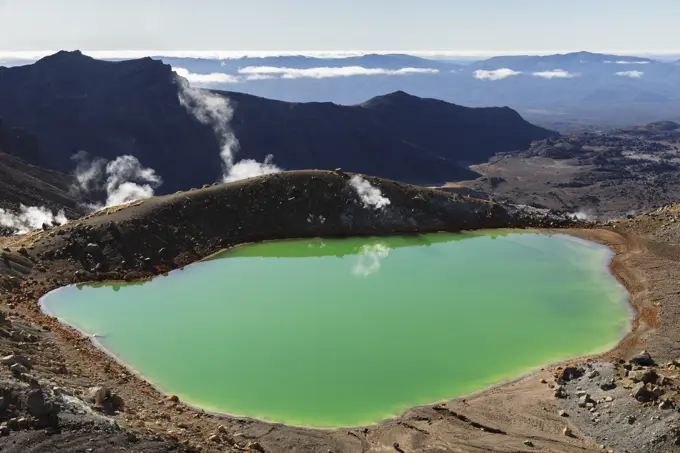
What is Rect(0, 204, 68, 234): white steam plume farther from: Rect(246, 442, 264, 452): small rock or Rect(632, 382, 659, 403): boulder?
Rect(632, 382, 659, 403): boulder

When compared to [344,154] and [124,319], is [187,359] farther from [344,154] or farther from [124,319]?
[344,154]

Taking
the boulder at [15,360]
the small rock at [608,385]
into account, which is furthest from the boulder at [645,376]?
the boulder at [15,360]

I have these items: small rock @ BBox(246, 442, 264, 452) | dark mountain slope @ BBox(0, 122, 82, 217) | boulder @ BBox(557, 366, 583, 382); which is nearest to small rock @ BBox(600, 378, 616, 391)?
boulder @ BBox(557, 366, 583, 382)

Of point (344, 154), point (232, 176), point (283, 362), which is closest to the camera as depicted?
point (283, 362)

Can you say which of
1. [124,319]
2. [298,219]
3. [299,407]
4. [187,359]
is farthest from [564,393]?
[298,219]

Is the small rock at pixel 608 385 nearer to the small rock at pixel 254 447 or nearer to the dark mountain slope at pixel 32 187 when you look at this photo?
the small rock at pixel 254 447
